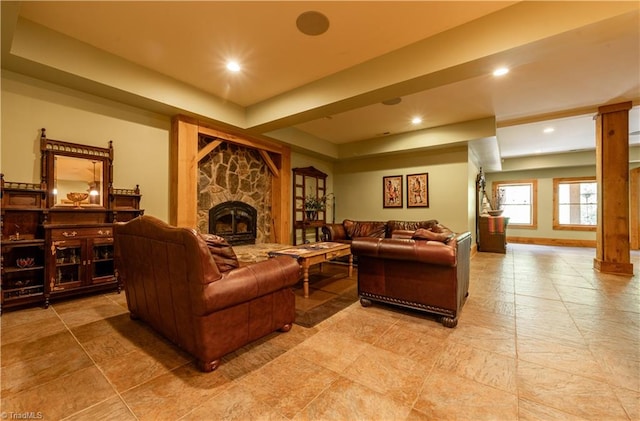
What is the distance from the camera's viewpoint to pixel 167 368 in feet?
6.14

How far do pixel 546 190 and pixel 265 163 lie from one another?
9258mm

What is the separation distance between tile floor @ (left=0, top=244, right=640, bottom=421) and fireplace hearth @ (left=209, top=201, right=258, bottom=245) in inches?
85.1

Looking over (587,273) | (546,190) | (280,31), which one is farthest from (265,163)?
(546,190)

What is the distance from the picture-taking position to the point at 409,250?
104 inches

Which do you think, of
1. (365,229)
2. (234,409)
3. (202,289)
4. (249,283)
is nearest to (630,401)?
(234,409)

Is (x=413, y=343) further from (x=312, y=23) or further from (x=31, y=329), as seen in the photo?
(x=31, y=329)

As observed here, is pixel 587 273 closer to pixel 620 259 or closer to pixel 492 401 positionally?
pixel 620 259

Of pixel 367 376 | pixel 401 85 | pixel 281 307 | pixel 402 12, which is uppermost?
pixel 402 12

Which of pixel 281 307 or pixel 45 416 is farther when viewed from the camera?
pixel 281 307

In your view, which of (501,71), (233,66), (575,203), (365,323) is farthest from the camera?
(575,203)

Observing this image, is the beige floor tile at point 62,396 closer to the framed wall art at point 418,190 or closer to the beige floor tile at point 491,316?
the beige floor tile at point 491,316

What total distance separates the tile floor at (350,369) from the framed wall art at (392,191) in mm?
3968

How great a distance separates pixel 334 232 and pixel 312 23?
154 inches

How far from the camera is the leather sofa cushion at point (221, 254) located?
1975 mm
